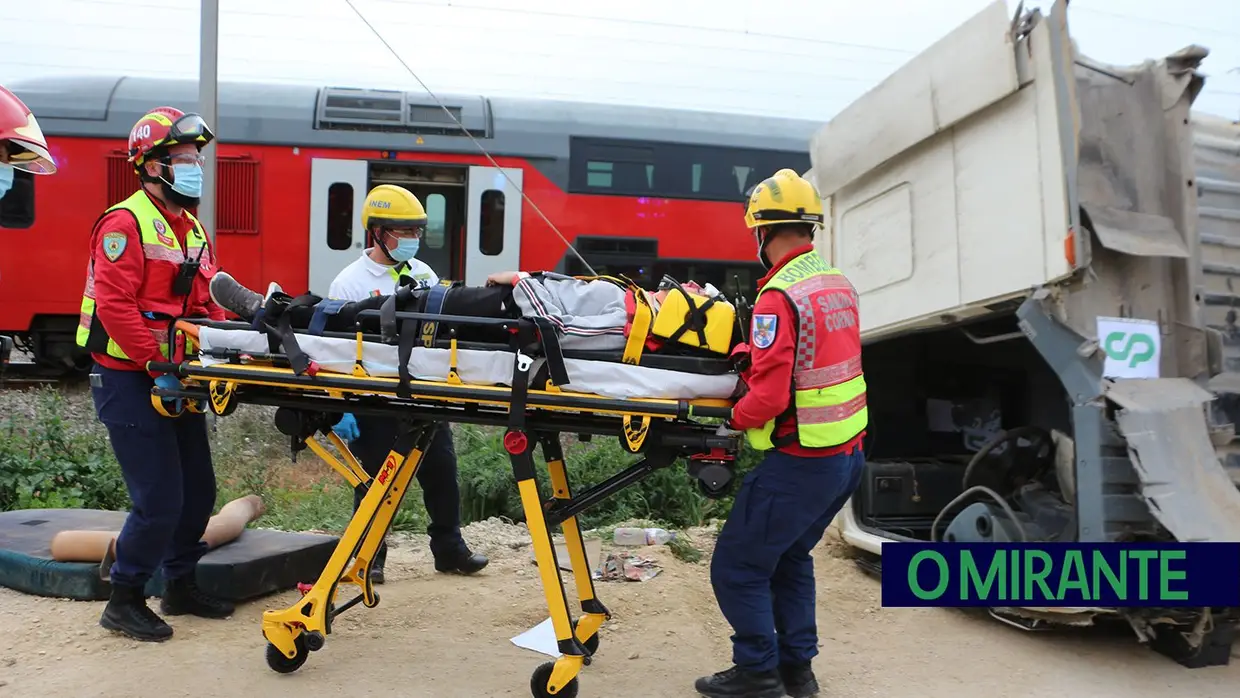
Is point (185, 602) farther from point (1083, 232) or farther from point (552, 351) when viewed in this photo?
point (1083, 232)

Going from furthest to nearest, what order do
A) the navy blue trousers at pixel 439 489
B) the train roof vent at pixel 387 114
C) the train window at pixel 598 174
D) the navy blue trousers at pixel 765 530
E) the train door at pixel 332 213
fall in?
the train window at pixel 598 174 < the train roof vent at pixel 387 114 < the train door at pixel 332 213 < the navy blue trousers at pixel 439 489 < the navy blue trousers at pixel 765 530

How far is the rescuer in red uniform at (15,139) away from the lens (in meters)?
3.38

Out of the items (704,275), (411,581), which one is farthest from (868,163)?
(704,275)

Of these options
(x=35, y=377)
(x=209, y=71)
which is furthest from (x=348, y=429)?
(x=35, y=377)

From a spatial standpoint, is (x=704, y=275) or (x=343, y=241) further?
(x=704, y=275)

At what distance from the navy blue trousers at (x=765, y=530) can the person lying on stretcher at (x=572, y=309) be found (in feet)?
1.65

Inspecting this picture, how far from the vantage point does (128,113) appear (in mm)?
10430

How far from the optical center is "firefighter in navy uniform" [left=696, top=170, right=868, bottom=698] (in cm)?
315

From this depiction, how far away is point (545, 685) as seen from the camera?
10.5ft

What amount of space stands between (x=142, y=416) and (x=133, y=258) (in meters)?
0.62

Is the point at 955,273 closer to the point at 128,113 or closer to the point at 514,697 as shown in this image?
the point at 514,697

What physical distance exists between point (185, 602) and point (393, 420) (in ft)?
3.84

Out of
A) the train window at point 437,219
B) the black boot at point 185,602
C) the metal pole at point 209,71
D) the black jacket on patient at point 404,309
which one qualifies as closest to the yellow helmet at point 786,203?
the black jacket on patient at point 404,309

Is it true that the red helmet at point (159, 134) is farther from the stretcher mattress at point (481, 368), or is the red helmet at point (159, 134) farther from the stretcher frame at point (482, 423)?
the stretcher mattress at point (481, 368)
